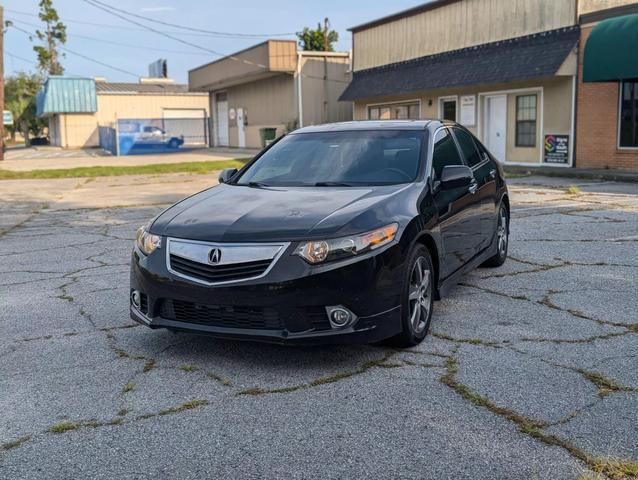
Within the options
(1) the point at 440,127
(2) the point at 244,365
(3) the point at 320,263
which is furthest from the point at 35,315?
(1) the point at 440,127

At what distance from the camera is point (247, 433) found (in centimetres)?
346

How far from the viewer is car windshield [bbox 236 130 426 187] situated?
5.35m

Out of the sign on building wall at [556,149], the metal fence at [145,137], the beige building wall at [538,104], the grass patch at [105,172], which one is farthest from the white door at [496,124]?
the metal fence at [145,137]

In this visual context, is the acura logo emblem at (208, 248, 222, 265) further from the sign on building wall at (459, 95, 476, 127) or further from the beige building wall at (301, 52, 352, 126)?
the beige building wall at (301, 52, 352, 126)

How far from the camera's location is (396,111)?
2866 centimetres

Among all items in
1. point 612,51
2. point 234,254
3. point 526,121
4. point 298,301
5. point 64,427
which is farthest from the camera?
point 526,121

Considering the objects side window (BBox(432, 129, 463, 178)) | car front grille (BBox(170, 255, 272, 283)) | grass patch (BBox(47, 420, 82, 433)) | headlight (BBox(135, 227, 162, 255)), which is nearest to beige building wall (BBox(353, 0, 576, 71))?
side window (BBox(432, 129, 463, 178))

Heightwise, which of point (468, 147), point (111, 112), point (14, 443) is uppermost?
point (111, 112)

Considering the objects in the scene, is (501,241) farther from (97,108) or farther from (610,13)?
(97,108)

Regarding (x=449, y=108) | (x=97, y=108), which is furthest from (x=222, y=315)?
(x=97, y=108)

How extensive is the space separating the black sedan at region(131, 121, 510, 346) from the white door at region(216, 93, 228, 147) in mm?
42367

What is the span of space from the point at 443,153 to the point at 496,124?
18.4 m

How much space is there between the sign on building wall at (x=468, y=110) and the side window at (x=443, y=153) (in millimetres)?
18612

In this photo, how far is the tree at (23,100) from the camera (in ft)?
259
